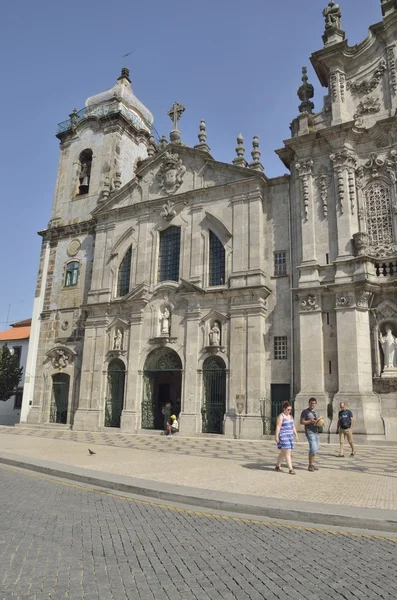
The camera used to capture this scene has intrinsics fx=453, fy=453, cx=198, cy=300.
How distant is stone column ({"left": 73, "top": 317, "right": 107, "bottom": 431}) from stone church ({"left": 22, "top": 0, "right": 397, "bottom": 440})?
9cm

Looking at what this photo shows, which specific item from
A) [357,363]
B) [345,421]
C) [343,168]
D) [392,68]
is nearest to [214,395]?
[357,363]

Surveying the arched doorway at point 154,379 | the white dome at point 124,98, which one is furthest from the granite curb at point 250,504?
the white dome at point 124,98

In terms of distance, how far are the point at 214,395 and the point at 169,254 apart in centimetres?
867

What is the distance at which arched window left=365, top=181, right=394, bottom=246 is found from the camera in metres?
20.8

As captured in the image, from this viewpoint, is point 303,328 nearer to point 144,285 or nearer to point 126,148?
point 144,285

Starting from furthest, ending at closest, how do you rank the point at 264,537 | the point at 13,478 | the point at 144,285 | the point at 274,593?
the point at 144,285 < the point at 13,478 < the point at 264,537 < the point at 274,593

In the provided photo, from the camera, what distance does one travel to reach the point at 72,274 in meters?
30.6

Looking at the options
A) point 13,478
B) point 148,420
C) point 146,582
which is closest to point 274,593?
point 146,582

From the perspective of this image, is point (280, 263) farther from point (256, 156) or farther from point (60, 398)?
point (60, 398)

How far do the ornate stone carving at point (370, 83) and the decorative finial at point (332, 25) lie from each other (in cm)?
257

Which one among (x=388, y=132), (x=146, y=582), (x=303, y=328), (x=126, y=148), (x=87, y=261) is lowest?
(x=146, y=582)

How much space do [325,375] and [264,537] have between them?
48.7 feet

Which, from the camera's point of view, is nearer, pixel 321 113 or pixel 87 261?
pixel 321 113

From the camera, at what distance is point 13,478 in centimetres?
1034
